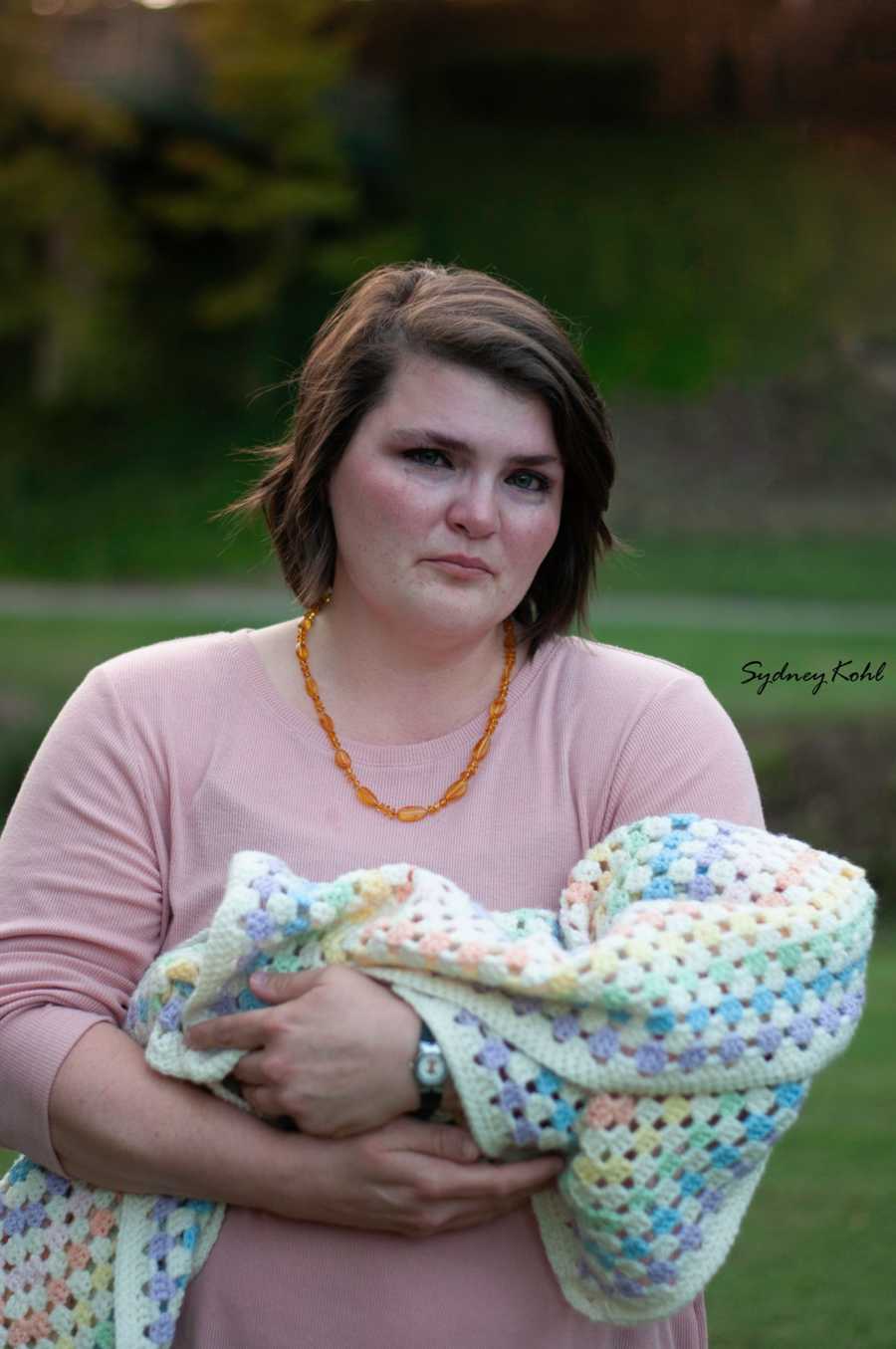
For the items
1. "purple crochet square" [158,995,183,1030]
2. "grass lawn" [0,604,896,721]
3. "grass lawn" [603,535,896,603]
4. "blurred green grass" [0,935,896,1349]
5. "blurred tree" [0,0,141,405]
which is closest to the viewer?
Answer: "purple crochet square" [158,995,183,1030]

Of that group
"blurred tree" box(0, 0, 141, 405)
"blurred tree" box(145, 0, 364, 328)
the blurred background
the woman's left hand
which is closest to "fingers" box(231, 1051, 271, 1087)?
the woman's left hand

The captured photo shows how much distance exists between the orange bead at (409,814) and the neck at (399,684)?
0.08 m

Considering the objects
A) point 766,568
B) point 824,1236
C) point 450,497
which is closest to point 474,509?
point 450,497

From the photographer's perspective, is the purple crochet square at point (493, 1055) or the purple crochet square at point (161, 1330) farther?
the purple crochet square at point (161, 1330)

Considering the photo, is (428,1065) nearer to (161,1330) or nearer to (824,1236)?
(161,1330)

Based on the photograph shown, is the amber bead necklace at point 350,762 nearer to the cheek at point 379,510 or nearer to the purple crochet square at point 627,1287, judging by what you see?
the cheek at point 379,510

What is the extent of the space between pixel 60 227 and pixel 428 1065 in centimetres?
767

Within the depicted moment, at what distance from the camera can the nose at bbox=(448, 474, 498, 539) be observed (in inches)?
58.3

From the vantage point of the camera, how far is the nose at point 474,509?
148 cm

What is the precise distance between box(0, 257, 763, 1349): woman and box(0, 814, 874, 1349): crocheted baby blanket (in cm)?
4

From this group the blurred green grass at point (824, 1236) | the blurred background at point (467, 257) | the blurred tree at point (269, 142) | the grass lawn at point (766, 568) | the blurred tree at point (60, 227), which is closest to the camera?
the blurred green grass at point (824, 1236)

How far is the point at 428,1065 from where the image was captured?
51.8 inches

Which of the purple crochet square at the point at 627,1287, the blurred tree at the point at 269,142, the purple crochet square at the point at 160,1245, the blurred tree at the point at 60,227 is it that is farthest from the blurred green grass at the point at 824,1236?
the blurred tree at the point at 60,227

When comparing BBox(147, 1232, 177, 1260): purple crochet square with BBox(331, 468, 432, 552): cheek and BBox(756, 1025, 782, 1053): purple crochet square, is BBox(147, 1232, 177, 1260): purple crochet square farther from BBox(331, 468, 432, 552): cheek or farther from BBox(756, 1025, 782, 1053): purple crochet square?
BBox(331, 468, 432, 552): cheek
